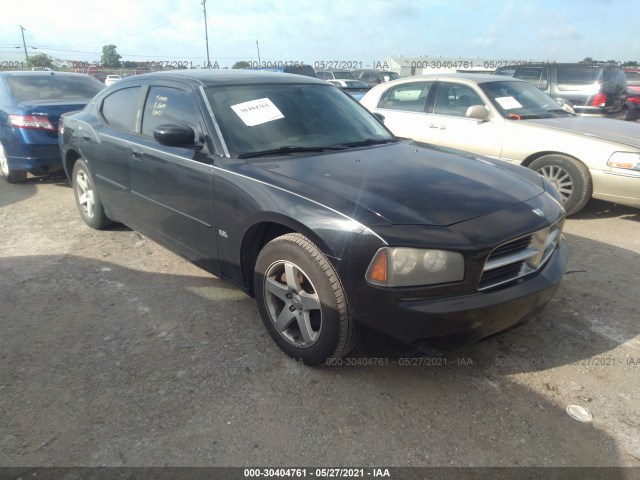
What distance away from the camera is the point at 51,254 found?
4.25 m

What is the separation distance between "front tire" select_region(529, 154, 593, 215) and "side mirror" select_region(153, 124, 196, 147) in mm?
3909

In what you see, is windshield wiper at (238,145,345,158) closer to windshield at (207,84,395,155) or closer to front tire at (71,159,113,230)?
windshield at (207,84,395,155)

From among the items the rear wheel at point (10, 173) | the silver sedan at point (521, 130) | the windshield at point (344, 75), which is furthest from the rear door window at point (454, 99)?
the windshield at point (344, 75)

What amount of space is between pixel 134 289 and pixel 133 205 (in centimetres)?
72

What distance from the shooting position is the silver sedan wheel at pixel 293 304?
8.14 feet

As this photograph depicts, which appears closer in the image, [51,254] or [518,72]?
[51,254]

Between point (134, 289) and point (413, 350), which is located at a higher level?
point (413, 350)

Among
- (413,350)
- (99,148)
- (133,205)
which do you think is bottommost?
(413,350)

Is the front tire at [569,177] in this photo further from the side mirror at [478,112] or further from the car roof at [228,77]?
the car roof at [228,77]

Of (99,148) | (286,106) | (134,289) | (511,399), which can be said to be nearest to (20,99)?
(99,148)

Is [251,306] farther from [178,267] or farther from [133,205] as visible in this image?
[133,205]

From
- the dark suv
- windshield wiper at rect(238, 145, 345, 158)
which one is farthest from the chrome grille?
the dark suv

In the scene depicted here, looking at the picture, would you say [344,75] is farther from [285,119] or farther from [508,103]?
[285,119]

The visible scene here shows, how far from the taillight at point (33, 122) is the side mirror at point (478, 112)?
209 inches
